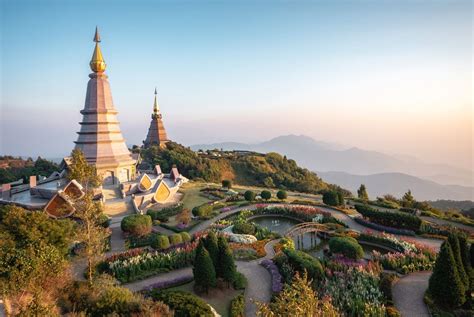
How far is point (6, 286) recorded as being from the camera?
10.0 meters

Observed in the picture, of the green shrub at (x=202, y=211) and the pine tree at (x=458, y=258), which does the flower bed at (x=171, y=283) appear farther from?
the pine tree at (x=458, y=258)

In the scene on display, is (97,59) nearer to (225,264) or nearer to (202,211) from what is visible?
(202,211)

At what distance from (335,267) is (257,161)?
4880cm

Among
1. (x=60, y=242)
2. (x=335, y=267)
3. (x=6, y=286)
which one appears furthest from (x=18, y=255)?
(x=335, y=267)

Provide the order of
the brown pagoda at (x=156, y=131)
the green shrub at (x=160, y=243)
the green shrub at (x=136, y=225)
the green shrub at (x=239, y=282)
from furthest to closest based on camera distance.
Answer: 1. the brown pagoda at (x=156, y=131)
2. the green shrub at (x=136, y=225)
3. the green shrub at (x=160, y=243)
4. the green shrub at (x=239, y=282)

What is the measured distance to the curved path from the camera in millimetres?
12609

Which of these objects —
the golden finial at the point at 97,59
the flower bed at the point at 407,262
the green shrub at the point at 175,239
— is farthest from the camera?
the golden finial at the point at 97,59

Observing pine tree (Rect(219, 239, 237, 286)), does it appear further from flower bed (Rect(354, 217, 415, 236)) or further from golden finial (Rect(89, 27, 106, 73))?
golden finial (Rect(89, 27, 106, 73))

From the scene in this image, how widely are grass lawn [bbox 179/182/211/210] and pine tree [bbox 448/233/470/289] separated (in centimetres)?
2243

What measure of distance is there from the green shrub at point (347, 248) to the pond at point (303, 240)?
1.68 metres

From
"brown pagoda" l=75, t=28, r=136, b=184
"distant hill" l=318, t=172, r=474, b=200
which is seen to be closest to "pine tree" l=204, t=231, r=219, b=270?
"brown pagoda" l=75, t=28, r=136, b=184

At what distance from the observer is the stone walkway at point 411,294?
11.2 m

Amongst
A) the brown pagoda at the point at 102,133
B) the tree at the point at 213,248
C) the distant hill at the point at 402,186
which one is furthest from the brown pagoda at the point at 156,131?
the distant hill at the point at 402,186

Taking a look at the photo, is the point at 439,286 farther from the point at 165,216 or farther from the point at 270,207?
the point at 165,216
